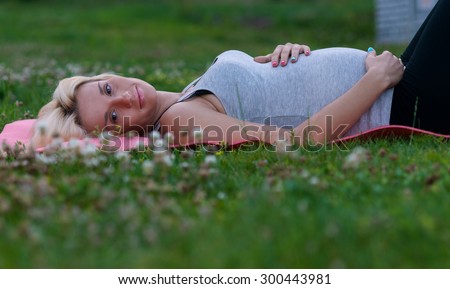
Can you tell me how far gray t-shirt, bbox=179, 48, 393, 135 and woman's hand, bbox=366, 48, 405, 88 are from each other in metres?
0.09

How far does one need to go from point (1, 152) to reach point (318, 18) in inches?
1032

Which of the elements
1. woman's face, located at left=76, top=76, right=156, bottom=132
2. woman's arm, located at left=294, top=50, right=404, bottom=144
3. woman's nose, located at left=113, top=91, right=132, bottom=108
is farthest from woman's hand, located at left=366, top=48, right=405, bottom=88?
woman's nose, located at left=113, top=91, right=132, bottom=108

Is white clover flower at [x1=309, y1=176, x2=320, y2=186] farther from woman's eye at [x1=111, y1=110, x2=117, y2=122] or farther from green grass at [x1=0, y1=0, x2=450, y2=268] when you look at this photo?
woman's eye at [x1=111, y1=110, x2=117, y2=122]

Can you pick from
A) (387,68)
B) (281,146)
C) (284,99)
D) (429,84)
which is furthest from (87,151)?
(429,84)

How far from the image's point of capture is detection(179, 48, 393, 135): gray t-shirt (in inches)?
238

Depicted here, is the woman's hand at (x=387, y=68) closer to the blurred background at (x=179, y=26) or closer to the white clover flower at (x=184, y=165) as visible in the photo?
the white clover flower at (x=184, y=165)

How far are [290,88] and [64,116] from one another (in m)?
1.91

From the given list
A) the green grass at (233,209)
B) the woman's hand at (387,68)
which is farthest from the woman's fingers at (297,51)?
the green grass at (233,209)

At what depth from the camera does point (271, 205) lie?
3.63 m

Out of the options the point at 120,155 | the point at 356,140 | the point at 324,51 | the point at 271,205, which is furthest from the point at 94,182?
the point at 324,51

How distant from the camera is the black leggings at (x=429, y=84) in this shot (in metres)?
5.82

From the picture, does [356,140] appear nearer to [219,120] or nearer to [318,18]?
[219,120]

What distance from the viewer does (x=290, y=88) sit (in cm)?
611

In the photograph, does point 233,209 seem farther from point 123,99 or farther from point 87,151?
point 123,99
